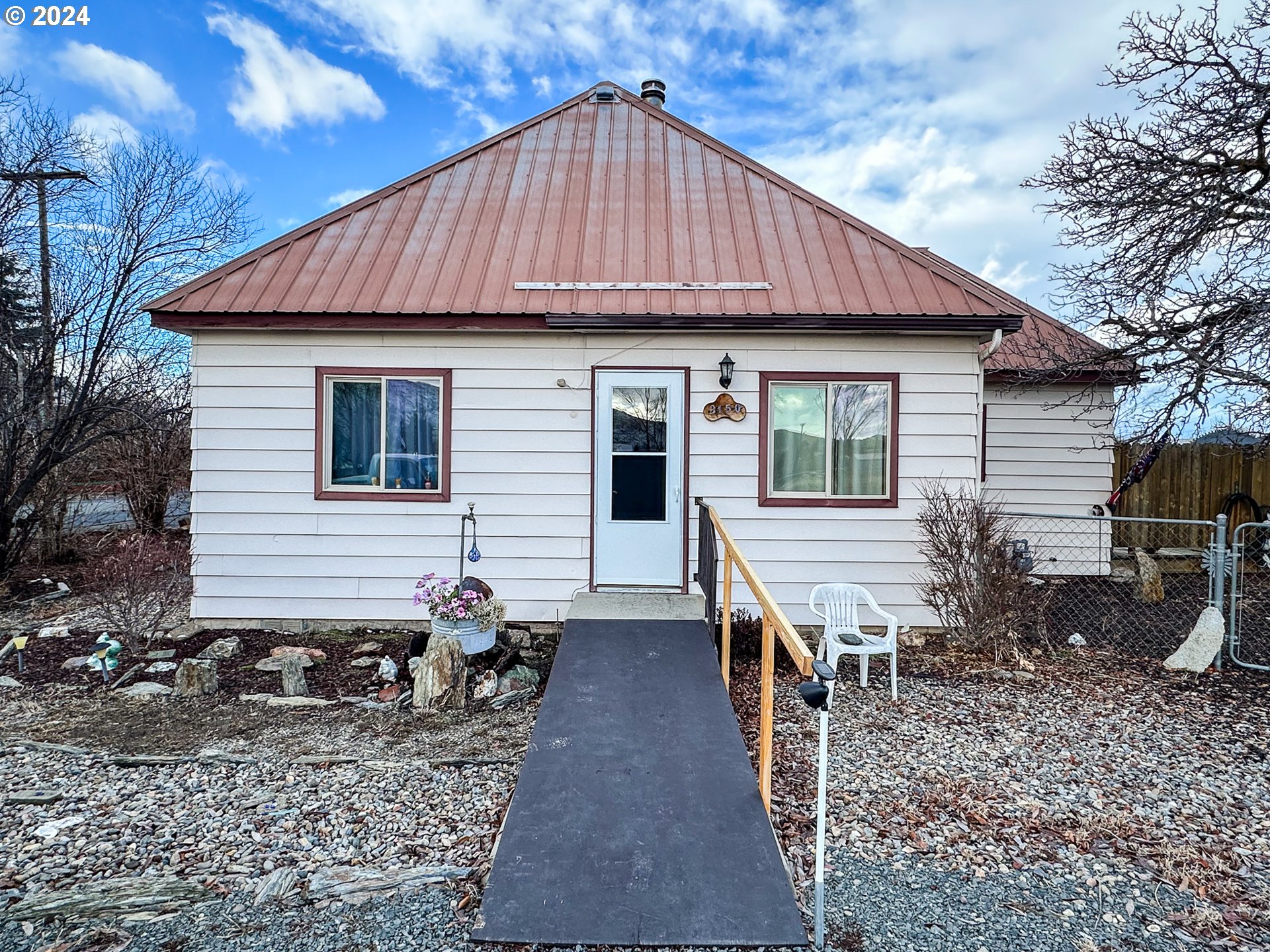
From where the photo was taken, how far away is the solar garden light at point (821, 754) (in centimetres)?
210

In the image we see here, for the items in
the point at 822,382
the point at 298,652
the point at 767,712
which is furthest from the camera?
the point at 822,382

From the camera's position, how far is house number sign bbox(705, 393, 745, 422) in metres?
6.01

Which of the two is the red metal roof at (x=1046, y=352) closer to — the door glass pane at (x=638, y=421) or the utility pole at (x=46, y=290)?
the door glass pane at (x=638, y=421)

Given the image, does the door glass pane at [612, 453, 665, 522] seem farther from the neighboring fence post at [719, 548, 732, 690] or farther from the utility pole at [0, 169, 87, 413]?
the utility pole at [0, 169, 87, 413]

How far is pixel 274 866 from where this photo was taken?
271 cm

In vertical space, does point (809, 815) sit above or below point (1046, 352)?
below

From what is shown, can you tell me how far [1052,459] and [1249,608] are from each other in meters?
2.71

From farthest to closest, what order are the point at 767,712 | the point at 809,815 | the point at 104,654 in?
the point at 104,654
the point at 809,815
the point at 767,712

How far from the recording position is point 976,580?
560 cm

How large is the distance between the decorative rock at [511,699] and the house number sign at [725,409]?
A: 117 inches

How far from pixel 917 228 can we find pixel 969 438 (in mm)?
10530

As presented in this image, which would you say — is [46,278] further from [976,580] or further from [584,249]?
[976,580]

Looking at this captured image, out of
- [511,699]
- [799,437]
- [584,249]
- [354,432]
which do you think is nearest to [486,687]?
[511,699]

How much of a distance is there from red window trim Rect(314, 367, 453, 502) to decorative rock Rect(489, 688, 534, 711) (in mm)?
2157
